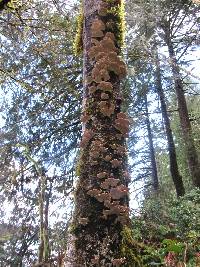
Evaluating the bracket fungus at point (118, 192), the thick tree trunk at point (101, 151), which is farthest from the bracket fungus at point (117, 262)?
the bracket fungus at point (118, 192)

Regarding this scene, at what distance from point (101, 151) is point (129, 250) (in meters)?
0.86

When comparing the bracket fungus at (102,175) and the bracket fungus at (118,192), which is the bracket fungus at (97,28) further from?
the bracket fungus at (118,192)

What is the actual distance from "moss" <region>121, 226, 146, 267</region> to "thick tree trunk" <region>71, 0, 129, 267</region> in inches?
1.8

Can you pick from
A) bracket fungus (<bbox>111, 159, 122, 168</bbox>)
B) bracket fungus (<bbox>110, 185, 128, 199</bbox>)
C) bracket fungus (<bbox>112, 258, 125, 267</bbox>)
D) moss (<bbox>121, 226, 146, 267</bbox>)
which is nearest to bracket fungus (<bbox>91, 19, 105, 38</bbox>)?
bracket fungus (<bbox>111, 159, 122, 168</bbox>)

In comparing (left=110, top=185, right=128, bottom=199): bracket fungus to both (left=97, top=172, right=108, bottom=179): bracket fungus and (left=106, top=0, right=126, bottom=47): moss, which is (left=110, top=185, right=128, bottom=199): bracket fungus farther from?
(left=106, top=0, right=126, bottom=47): moss

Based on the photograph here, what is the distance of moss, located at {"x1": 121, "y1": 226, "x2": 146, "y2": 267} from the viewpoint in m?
2.81

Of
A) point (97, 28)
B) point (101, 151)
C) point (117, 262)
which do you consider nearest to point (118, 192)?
point (101, 151)

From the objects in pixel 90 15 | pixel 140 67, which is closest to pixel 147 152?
pixel 140 67

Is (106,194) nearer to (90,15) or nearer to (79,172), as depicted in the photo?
(79,172)

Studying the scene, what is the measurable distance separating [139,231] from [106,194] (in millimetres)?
6110

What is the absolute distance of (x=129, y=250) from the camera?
9.43 feet

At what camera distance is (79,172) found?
3.17m

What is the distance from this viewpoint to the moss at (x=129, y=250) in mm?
2814

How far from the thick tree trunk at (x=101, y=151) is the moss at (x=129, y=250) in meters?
0.04
